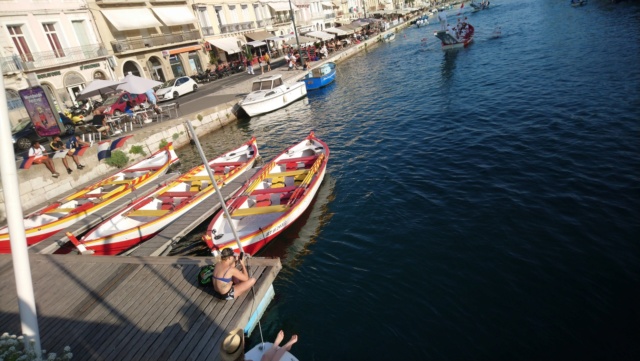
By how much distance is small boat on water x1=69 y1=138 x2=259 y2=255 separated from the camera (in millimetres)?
10453

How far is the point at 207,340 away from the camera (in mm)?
5934

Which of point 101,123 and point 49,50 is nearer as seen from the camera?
point 101,123

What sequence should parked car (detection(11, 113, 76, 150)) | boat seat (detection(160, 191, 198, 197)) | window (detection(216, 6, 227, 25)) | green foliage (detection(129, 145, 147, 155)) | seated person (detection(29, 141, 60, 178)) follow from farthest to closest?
window (detection(216, 6, 227, 25)), parked car (detection(11, 113, 76, 150)), green foliage (detection(129, 145, 147, 155)), seated person (detection(29, 141, 60, 178)), boat seat (detection(160, 191, 198, 197))

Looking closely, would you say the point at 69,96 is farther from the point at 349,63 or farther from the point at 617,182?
the point at 617,182

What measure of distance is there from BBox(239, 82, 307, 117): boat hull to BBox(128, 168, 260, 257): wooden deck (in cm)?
1233

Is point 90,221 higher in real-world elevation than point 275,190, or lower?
higher

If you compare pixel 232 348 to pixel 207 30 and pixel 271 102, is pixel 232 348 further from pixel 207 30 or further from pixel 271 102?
pixel 207 30

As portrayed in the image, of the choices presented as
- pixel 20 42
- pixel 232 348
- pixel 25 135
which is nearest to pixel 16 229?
pixel 232 348

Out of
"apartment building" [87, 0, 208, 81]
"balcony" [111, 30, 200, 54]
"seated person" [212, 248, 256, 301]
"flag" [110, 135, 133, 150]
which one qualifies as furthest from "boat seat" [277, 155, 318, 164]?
"balcony" [111, 30, 200, 54]

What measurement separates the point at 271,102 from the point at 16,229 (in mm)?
22114

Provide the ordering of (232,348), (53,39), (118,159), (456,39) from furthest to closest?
(456,39) < (53,39) < (118,159) < (232,348)

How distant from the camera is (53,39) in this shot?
27.2 metres

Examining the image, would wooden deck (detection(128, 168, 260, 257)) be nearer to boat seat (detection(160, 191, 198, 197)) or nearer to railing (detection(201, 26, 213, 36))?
boat seat (detection(160, 191, 198, 197))

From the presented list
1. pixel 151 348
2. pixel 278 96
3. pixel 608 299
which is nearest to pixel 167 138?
pixel 278 96
